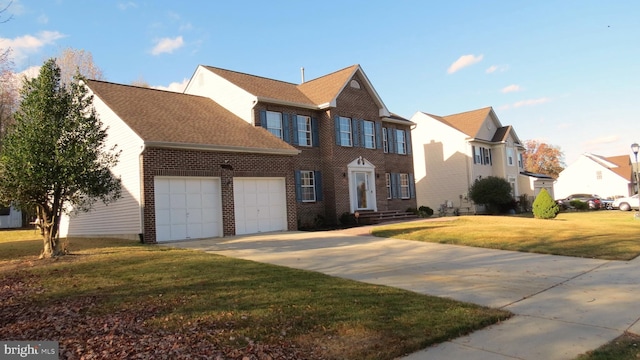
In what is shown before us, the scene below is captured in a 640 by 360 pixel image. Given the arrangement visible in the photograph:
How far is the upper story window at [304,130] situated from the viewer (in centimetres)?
2270

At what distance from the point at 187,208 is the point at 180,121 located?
391 cm

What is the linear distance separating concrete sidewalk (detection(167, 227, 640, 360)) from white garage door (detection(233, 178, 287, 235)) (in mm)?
2532

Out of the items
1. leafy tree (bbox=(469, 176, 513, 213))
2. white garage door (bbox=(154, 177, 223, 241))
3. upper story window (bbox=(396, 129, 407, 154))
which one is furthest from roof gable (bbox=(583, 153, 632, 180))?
white garage door (bbox=(154, 177, 223, 241))

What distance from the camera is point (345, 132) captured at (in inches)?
957

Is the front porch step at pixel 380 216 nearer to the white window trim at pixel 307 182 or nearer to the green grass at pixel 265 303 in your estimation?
the white window trim at pixel 307 182

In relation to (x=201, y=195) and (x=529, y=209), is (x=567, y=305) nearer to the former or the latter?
(x=201, y=195)

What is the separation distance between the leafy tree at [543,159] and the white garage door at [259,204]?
72.8 metres

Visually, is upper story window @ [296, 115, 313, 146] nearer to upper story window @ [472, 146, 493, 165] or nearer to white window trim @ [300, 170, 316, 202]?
white window trim @ [300, 170, 316, 202]

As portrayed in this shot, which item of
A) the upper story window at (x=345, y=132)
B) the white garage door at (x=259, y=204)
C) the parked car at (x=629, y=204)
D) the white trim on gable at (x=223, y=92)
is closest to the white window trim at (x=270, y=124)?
the white trim on gable at (x=223, y=92)

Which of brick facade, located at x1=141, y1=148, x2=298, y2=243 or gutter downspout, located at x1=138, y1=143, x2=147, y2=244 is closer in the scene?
gutter downspout, located at x1=138, y1=143, x2=147, y2=244

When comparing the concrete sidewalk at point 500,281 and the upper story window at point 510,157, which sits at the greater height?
the upper story window at point 510,157

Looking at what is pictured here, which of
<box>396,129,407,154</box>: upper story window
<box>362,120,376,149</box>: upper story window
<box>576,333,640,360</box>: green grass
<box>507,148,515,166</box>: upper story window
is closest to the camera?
<box>576,333,640,360</box>: green grass

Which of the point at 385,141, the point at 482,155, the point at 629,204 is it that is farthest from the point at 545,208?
the point at 629,204

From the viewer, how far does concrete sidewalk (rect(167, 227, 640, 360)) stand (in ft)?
16.6
